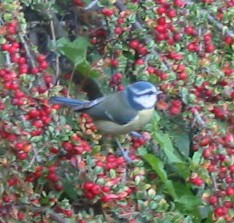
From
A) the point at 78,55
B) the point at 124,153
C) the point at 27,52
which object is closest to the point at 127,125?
the point at 124,153

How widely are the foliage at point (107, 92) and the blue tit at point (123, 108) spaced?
0.04 meters

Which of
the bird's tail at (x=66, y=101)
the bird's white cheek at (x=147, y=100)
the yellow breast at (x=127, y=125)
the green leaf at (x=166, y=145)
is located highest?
the bird's tail at (x=66, y=101)

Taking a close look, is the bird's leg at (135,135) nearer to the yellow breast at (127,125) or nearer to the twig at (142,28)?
the yellow breast at (127,125)

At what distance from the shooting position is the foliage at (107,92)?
2.84m

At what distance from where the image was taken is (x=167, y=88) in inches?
127

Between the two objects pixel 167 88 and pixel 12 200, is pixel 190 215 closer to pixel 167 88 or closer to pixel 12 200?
pixel 167 88

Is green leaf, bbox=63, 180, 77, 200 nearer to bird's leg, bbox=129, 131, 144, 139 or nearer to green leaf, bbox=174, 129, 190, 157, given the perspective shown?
bird's leg, bbox=129, 131, 144, 139

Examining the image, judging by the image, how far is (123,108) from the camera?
10.9 ft

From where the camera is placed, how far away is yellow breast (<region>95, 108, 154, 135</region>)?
10.5 ft

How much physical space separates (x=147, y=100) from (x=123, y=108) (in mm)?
113

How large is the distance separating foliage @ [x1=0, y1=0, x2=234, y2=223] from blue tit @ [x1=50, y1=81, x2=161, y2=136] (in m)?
0.04

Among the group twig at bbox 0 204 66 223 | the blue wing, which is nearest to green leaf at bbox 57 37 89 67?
the blue wing

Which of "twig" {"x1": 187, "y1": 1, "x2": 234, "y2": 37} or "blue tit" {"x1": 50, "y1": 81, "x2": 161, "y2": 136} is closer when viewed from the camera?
"blue tit" {"x1": 50, "y1": 81, "x2": 161, "y2": 136}

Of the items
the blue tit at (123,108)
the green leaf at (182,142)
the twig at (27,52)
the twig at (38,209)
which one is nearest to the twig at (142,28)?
the blue tit at (123,108)
